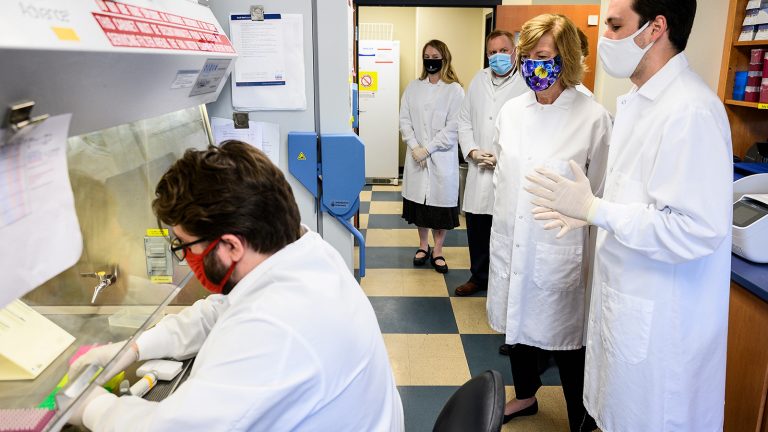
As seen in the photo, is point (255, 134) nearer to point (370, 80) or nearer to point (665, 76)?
point (665, 76)

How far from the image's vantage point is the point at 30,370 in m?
1.06

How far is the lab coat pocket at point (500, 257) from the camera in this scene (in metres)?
2.21

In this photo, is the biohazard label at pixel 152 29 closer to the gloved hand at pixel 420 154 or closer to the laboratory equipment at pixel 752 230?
the laboratory equipment at pixel 752 230

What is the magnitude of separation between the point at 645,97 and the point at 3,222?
1511 millimetres

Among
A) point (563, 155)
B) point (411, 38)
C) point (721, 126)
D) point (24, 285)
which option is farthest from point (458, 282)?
point (411, 38)

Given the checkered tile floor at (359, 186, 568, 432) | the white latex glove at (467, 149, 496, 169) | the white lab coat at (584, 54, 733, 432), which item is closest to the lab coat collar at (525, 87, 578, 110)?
the white lab coat at (584, 54, 733, 432)

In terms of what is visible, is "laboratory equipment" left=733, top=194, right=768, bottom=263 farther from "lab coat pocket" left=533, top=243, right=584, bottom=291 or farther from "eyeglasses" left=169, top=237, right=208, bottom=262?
"eyeglasses" left=169, top=237, right=208, bottom=262

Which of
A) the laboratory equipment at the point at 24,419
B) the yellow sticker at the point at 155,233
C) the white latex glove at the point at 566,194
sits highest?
the white latex glove at the point at 566,194

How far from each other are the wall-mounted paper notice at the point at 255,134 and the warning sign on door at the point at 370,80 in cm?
473

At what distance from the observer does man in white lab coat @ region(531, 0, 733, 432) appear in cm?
139

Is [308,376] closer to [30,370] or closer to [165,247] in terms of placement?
[30,370]

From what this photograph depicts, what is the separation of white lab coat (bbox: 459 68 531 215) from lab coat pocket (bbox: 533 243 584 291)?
125 centimetres

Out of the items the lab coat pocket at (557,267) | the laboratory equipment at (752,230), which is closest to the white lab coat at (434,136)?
the lab coat pocket at (557,267)

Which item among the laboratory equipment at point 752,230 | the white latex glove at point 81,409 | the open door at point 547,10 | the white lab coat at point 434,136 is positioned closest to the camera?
the white latex glove at point 81,409
